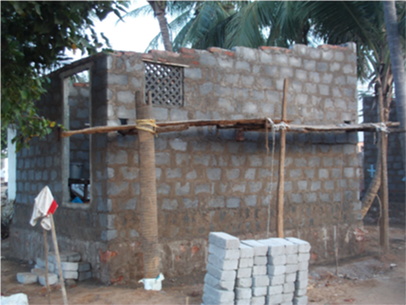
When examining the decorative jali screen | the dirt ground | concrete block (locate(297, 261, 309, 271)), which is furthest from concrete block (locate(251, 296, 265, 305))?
the decorative jali screen

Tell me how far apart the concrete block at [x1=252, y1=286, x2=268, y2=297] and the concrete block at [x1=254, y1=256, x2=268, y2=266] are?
0.30 m

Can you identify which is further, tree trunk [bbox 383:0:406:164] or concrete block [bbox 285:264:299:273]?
tree trunk [bbox 383:0:406:164]

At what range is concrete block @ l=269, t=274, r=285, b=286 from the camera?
633 centimetres

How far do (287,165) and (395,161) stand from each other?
6.69 m

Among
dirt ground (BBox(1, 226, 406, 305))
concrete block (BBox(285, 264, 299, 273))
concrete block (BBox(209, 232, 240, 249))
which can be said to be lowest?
dirt ground (BBox(1, 226, 406, 305))

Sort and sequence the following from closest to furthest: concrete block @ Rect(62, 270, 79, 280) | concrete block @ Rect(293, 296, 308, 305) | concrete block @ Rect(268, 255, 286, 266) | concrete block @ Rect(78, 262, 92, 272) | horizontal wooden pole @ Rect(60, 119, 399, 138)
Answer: concrete block @ Rect(268, 255, 286, 266) < concrete block @ Rect(293, 296, 308, 305) < horizontal wooden pole @ Rect(60, 119, 399, 138) < concrete block @ Rect(62, 270, 79, 280) < concrete block @ Rect(78, 262, 92, 272)

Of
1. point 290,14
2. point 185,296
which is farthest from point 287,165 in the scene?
point 290,14

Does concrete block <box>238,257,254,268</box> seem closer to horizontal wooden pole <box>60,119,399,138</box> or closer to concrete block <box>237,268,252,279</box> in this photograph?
concrete block <box>237,268,252,279</box>

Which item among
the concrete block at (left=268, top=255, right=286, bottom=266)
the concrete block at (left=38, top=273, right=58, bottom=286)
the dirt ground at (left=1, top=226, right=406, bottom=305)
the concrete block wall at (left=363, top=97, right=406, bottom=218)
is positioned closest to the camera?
the concrete block at (left=268, top=255, right=286, bottom=266)

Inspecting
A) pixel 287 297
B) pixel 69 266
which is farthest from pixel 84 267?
pixel 287 297

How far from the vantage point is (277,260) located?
6.34 meters

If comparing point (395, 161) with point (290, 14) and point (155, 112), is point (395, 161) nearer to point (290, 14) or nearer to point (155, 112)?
point (290, 14)

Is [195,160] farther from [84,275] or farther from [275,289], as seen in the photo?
[275,289]

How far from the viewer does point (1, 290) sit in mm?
7367
